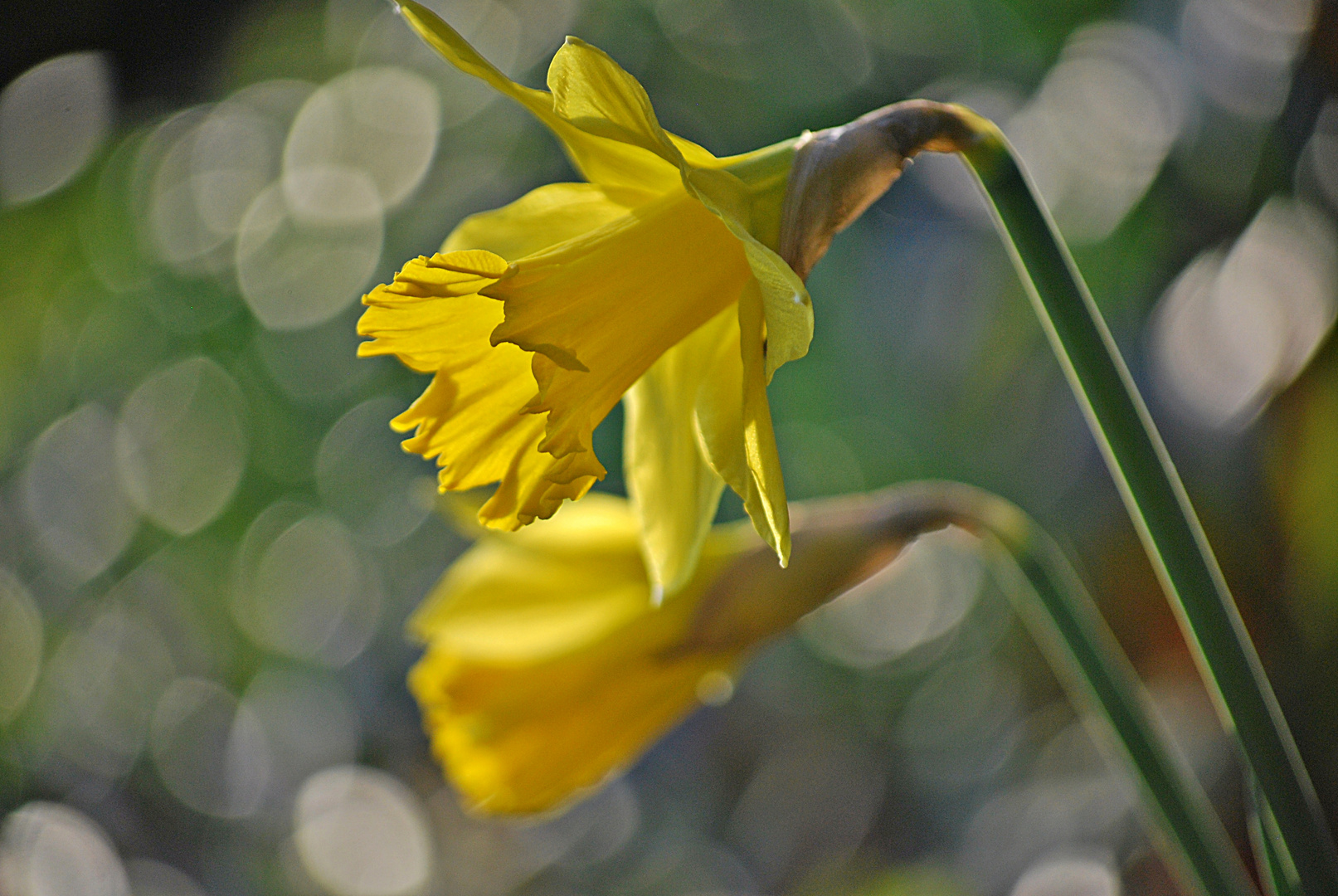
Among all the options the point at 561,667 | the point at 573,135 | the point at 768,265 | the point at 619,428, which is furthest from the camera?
the point at 619,428

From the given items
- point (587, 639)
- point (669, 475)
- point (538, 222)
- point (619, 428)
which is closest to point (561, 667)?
point (587, 639)

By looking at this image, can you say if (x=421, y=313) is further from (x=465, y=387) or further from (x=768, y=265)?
(x=768, y=265)

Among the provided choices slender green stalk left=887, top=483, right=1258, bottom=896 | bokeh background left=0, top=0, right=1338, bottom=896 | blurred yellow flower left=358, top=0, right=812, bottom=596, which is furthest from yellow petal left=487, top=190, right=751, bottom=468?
bokeh background left=0, top=0, right=1338, bottom=896

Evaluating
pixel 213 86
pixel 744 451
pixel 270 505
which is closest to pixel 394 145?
pixel 213 86

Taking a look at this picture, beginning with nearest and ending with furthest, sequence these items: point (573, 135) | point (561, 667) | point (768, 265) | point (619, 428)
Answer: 1. point (768, 265)
2. point (573, 135)
3. point (561, 667)
4. point (619, 428)

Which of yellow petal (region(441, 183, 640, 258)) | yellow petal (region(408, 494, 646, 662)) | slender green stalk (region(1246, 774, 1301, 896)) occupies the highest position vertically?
yellow petal (region(441, 183, 640, 258))

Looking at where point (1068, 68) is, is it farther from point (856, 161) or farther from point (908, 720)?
point (856, 161)

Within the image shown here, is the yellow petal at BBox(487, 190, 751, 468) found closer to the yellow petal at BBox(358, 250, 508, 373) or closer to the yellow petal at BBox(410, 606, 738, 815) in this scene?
the yellow petal at BBox(358, 250, 508, 373)

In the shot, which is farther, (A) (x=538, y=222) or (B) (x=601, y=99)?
(A) (x=538, y=222)

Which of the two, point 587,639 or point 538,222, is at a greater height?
point 538,222
